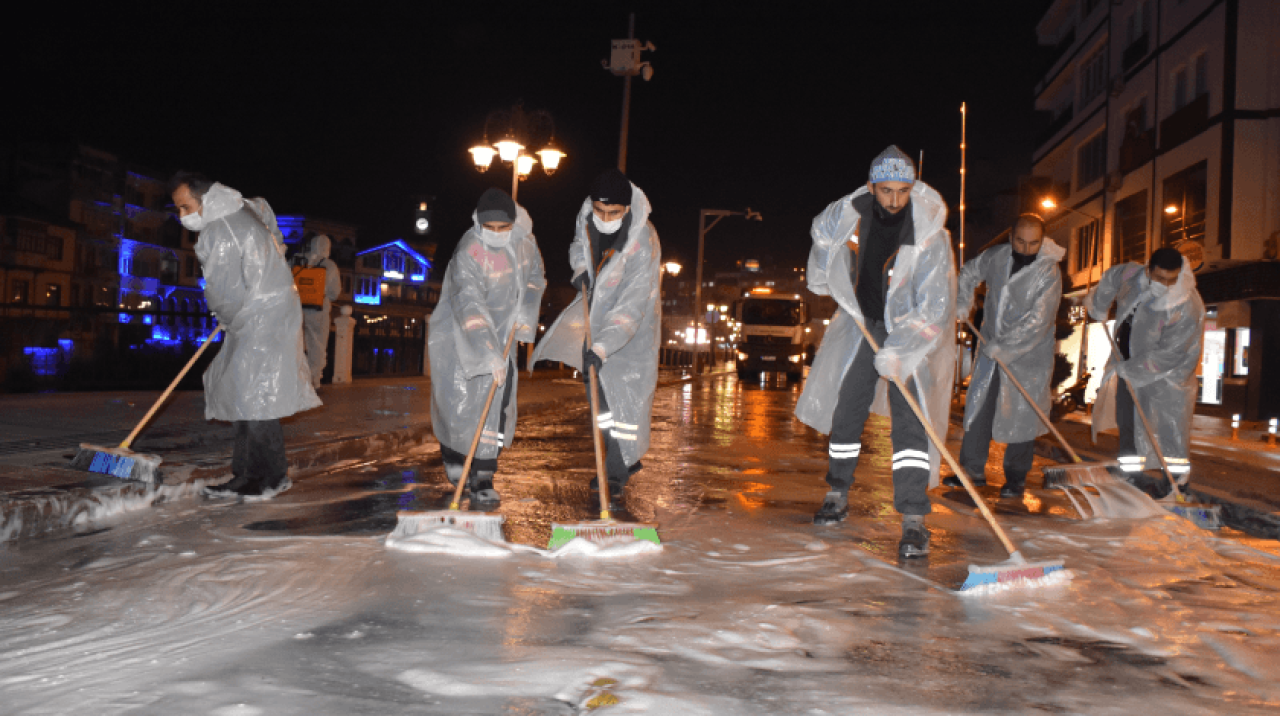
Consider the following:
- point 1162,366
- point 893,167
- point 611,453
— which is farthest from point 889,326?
point 1162,366

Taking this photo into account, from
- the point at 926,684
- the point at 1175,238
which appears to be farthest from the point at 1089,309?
the point at 1175,238

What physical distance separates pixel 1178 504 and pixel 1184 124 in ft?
64.3

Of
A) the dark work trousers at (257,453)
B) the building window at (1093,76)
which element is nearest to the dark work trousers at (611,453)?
the dark work trousers at (257,453)

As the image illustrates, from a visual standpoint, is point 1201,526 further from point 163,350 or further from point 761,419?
point 163,350

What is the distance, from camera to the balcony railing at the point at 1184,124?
21.3 m

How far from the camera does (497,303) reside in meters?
5.68

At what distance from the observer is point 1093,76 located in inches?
1203

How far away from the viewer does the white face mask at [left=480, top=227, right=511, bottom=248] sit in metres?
5.60

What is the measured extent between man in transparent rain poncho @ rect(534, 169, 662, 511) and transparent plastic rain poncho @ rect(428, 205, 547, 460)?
1.09ft

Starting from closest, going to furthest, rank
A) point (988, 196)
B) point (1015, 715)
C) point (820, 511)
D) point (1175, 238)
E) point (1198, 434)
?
point (1015, 715) < point (820, 511) < point (1198, 434) < point (1175, 238) < point (988, 196)

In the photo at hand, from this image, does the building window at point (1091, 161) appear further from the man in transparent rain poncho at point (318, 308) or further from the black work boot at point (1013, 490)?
the black work boot at point (1013, 490)

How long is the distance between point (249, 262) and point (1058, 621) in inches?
178

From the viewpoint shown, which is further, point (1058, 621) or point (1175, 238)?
point (1175, 238)

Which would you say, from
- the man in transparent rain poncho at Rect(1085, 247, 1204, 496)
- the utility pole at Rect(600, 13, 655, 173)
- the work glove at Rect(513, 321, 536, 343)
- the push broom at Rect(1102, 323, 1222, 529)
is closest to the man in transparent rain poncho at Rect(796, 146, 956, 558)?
the work glove at Rect(513, 321, 536, 343)
